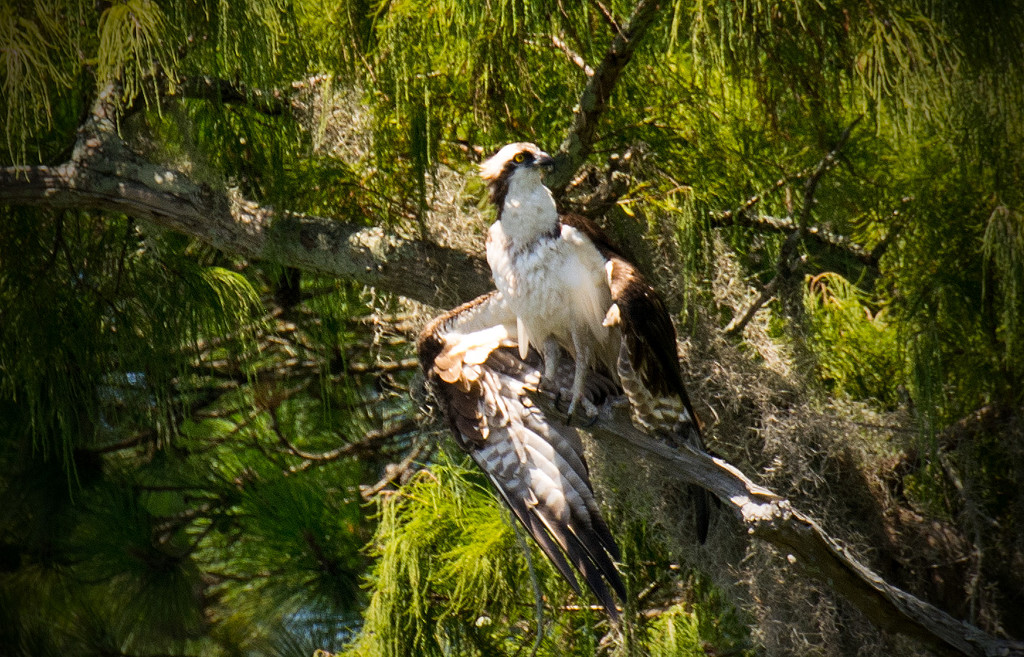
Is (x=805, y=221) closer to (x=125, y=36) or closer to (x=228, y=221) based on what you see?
(x=228, y=221)

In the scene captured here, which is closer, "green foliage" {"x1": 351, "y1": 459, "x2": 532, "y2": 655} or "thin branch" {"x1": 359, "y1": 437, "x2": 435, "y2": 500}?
"green foliage" {"x1": 351, "y1": 459, "x2": 532, "y2": 655}

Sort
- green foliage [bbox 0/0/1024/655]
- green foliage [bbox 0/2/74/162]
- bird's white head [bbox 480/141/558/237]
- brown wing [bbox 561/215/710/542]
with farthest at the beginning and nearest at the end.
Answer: bird's white head [bbox 480/141/558/237]
brown wing [bbox 561/215/710/542]
green foliage [bbox 0/0/1024/655]
green foliage [bbox 0/2/74/162]

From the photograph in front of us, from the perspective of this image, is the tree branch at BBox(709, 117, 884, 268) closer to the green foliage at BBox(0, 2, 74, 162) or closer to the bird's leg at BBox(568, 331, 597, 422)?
the bird's leg at BBox(568, 331, 597, 422)

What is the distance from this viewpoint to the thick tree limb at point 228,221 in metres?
2.92

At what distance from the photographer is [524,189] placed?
8.86 ft

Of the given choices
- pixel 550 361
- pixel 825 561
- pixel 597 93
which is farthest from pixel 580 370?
pixel 825 561

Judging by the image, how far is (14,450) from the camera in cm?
385

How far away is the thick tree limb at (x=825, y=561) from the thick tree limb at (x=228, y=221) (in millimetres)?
966

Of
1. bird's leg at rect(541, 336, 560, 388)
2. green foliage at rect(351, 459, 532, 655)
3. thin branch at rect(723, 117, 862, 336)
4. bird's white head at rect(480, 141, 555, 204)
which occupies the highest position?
bird's white head at rect(480, 141, 555, 204)

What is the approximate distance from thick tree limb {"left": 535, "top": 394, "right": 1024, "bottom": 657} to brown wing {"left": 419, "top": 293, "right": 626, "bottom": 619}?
1.52ft

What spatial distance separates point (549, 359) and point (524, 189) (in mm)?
475

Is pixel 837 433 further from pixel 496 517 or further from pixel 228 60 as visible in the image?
pixel 228 60

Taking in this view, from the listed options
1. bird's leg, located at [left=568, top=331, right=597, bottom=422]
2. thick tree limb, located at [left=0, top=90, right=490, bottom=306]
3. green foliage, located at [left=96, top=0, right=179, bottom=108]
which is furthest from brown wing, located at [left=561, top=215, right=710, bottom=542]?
green foliage, located at [left=96, top=0, right=179, bottom=108]

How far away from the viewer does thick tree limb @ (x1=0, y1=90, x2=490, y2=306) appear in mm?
2922
